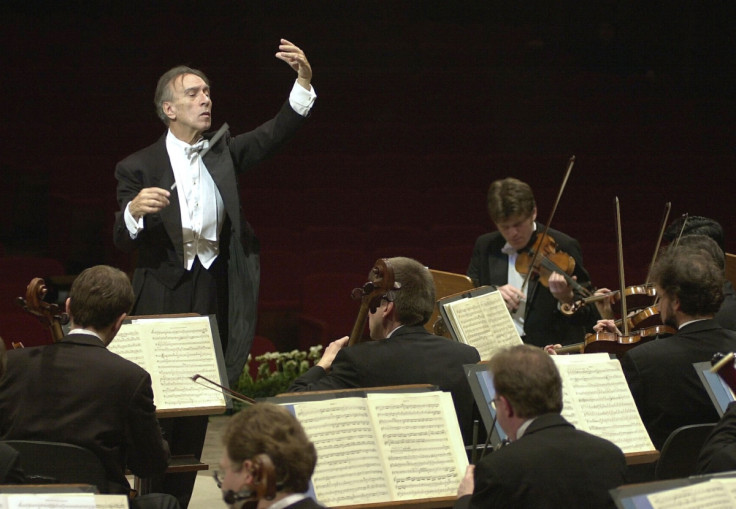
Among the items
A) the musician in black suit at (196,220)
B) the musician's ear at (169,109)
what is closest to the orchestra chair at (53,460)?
the musician in black suit at (196,220)

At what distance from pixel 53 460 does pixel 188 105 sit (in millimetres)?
1750

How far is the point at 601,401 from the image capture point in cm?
293

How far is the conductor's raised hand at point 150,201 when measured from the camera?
354 cm

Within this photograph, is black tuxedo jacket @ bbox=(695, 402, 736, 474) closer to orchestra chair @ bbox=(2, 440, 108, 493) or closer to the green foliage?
orchestra chair @ bbox=(2, 440, 108, 493)

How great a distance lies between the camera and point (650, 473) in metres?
3.12

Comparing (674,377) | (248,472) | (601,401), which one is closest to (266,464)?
(248,472)

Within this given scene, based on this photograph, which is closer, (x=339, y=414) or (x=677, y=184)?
(x=339, y=414)

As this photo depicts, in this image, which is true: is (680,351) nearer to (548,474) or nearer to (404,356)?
(404,356)

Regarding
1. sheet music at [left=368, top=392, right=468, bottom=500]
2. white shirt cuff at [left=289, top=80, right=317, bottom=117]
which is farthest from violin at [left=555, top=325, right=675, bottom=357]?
white shirt cuff at [left=289, top=80, right=317, bottom=117]

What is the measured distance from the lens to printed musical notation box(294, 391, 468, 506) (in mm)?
2533

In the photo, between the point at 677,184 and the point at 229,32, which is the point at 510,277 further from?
the point at 229,32

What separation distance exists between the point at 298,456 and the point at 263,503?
0.10 m

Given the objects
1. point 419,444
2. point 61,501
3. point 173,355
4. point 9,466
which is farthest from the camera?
point 173,355

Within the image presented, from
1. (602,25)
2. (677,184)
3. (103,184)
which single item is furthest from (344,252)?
(602,25)
